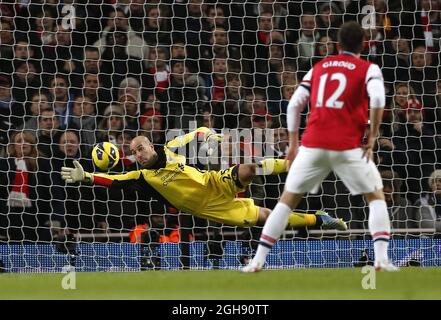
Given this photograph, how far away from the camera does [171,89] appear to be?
39.9 ft

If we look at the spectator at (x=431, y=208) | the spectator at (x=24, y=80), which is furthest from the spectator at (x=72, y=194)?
the spectator at (x=431, y=208)

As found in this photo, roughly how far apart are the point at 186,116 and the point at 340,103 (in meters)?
4.77

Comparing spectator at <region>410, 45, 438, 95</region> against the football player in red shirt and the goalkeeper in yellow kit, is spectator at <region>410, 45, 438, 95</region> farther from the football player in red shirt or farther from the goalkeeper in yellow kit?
the football player in red shirt

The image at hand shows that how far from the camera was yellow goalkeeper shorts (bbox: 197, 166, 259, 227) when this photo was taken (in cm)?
1025

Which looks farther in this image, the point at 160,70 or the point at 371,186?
the point at 160,70

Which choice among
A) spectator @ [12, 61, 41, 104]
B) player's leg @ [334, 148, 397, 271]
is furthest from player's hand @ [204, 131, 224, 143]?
spectator @ [12, 61, 41, 104]

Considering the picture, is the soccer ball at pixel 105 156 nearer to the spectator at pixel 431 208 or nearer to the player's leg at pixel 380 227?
the player's leg at pixel 380 227

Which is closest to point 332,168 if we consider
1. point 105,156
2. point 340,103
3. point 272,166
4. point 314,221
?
point 340,103

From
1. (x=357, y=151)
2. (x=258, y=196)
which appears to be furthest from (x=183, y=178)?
(x=357, y=151)

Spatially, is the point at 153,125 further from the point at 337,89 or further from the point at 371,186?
the point at 371,186


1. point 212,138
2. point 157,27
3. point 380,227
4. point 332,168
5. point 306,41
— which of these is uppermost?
point 157,27

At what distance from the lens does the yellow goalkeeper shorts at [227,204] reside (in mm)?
10250
